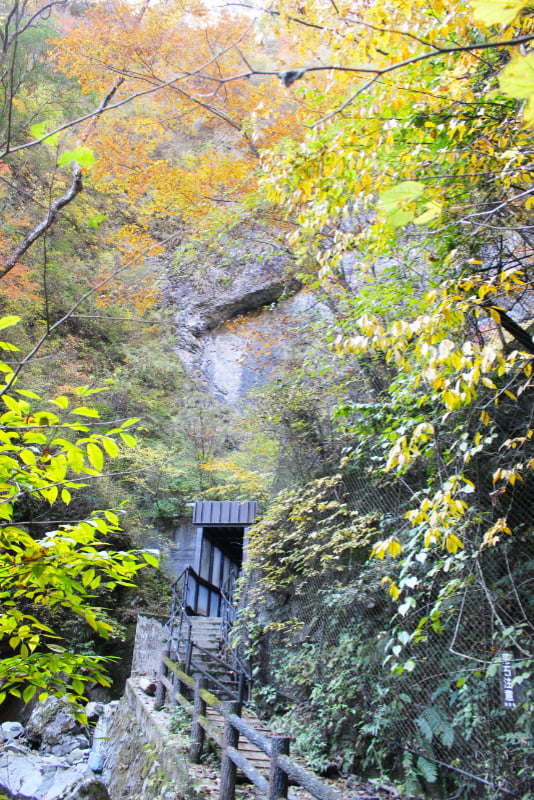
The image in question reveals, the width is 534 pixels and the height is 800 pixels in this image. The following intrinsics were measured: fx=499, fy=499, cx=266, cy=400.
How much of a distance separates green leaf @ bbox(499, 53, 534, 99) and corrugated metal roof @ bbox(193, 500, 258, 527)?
10.5m

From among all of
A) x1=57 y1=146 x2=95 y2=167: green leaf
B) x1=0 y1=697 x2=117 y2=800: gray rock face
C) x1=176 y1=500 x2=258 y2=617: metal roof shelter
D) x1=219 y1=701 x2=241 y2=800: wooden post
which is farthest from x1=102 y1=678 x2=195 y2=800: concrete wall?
x1=57 y1=146 x2=95 y2=167: green leaf

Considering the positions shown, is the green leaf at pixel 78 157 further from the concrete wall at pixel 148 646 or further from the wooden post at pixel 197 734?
the concrete wall at pixel 148 646

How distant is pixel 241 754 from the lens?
4.44 meters

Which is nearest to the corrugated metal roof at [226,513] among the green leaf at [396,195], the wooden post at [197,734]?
the wooden post at [197,734]

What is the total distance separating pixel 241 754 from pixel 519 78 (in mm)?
5185

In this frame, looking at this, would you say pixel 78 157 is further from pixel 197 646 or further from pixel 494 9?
pixel 197 646

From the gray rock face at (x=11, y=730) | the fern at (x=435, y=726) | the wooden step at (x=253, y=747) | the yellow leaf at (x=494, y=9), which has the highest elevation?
the yellow leaf at (x=494, y=9)

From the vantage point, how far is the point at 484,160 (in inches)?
155

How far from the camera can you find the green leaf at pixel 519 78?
935 millimetres

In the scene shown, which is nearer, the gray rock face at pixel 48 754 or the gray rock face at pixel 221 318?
the gray rock face at pixel 48 754

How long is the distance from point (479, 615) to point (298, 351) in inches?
351

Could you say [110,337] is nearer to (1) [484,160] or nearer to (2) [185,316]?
(2) [185,316]

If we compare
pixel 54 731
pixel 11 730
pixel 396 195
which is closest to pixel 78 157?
pixel 396 195

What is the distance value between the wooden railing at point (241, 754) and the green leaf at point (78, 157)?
353 cm
